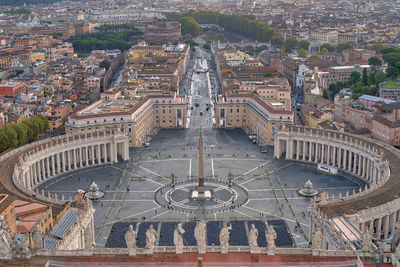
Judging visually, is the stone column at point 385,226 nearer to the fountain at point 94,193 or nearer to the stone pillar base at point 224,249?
the stone pillar base at point 224,249

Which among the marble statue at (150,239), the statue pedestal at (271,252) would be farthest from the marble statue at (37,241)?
the statue pedestal at (271,252)

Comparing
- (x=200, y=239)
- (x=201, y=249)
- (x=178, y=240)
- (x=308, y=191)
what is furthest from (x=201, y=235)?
(x=308, y=191)

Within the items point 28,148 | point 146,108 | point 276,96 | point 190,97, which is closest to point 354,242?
point 28,148

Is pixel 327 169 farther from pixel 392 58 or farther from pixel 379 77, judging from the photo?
pixel 392 58

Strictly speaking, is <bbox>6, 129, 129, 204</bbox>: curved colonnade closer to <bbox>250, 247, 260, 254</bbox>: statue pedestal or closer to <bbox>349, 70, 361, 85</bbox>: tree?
<bbox>250, 247, 260, 254</bbox>: statue pedestal

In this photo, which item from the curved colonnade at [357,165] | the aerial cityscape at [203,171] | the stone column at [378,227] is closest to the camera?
the aerial cityscape at [203,171]

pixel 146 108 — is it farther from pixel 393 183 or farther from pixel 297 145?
pixel 393 183
